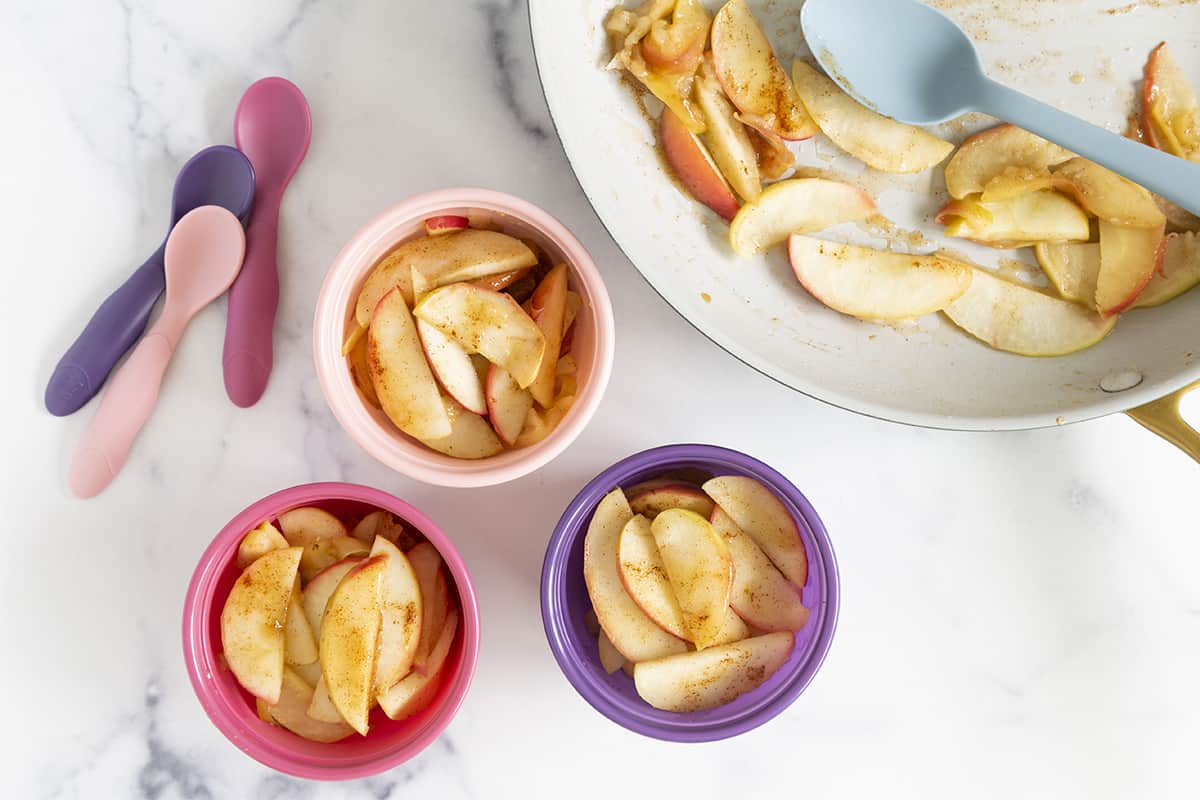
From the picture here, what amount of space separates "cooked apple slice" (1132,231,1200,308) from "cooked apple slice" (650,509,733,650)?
0.40 m

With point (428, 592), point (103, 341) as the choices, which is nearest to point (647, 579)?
point (428, 592)

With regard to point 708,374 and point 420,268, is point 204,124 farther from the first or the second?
point 708,374

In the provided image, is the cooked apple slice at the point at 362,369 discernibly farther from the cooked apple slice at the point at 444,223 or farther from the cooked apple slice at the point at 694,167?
the cooked apple slice at the point at 694,167

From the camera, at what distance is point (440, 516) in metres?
0.80

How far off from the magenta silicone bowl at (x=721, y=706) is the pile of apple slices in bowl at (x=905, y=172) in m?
0.17

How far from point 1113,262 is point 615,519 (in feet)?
1.49

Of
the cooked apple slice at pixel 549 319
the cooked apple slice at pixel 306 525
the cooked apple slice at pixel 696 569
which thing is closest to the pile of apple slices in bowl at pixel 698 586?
the cooked apple slice at pixel 696 569

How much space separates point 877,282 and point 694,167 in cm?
18

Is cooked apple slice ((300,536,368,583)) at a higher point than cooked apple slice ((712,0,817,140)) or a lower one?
lower

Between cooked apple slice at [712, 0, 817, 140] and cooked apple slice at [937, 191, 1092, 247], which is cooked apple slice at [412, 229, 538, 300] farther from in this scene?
cooked apple slice at [937, 191, 1092, 247]

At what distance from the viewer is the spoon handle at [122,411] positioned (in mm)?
768

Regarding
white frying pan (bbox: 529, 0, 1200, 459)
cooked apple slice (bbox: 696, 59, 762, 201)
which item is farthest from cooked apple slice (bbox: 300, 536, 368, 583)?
cooked apple slice (bbox: 696, 59, 762, 201)

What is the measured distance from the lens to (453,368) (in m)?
0.73

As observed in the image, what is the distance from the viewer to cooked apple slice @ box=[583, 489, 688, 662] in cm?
74
